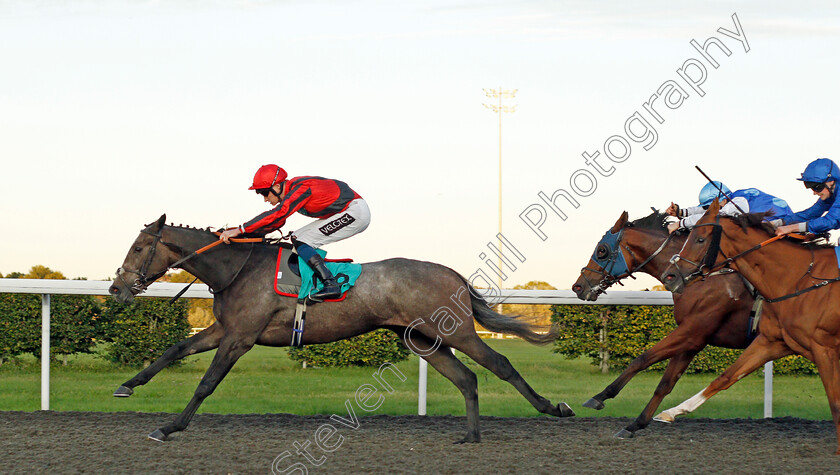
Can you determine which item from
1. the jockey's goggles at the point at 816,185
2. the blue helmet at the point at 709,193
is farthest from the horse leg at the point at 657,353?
the jockey's goggles at the point at 816,185

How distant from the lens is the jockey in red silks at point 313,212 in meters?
5.24

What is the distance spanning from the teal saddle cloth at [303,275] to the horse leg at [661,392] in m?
2.08

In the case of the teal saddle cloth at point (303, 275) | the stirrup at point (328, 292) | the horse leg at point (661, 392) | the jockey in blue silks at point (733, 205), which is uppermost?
the jockey in blue silks at point (733, 205)

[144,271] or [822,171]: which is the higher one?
[822,171]

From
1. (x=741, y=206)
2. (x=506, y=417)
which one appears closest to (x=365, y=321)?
(x=506, y=417)

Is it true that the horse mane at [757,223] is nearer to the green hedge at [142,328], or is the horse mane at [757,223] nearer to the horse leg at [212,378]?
the horse leg at [212,378]

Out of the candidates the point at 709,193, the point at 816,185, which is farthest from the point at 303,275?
the point at 816,185

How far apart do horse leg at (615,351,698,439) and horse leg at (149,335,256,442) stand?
8.49 ft

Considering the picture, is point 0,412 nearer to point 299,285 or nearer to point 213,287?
point 213,287

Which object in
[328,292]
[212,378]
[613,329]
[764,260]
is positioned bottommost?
[212,378]

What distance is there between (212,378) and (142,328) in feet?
9.74

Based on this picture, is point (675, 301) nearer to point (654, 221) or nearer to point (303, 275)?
point (654, 221)

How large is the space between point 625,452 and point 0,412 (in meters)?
4.70

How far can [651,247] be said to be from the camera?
5.80 metres
